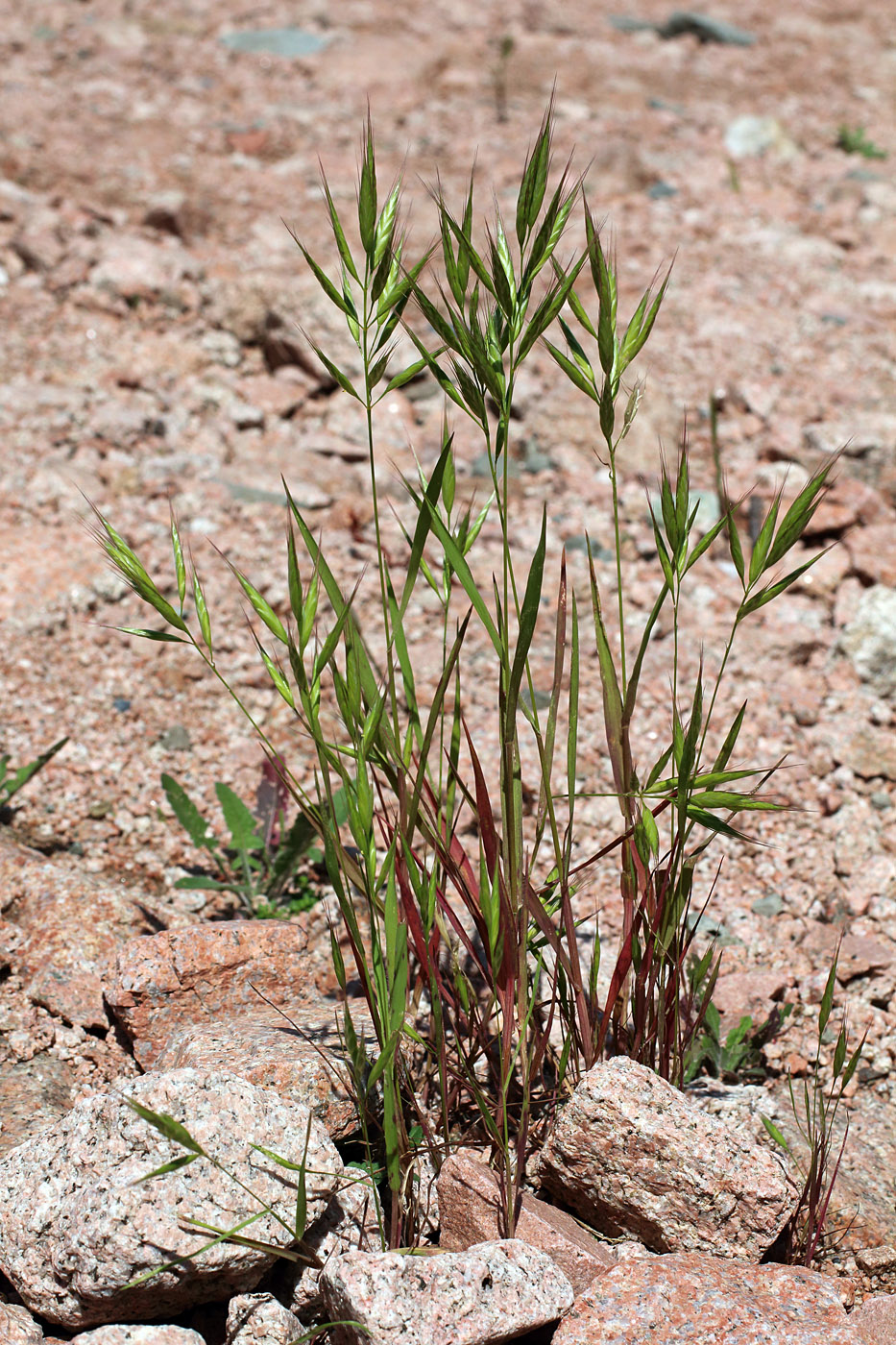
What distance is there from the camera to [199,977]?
1837 mm

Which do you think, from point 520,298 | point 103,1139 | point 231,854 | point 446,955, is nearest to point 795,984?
point 446,955

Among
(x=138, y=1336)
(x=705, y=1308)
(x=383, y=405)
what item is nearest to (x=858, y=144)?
(x=383, y=405)

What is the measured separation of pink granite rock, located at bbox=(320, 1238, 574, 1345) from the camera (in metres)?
1.31

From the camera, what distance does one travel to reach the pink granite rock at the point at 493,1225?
4.97ft

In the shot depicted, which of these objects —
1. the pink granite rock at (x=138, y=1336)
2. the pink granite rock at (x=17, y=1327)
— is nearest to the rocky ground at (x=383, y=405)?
the pink granite rock at (x=17, y=1327)

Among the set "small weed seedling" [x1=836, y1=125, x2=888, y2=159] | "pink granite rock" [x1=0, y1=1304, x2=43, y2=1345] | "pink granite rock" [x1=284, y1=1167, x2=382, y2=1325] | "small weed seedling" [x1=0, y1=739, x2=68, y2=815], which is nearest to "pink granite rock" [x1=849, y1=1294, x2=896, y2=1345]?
"pink granite rock" [x1=284, y1=1167, x2=382, y2=1325]

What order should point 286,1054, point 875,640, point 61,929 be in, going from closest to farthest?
point 286,1054 → point 61,929 → point 875,640

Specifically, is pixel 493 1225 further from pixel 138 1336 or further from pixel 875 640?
pixel 875 640

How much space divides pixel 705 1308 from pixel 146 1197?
2.34 ft

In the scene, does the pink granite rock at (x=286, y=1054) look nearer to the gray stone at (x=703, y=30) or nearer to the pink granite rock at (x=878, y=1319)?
the pink granite rock at (x=878, y=1319)

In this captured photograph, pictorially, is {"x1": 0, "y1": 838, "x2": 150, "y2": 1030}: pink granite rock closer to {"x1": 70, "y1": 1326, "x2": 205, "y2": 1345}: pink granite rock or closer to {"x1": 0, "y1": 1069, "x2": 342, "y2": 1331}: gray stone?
{"x1": 0, "y1": 1069, "x2": 342, "y2": 1331}: gray stone

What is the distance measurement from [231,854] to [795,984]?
1124 millimetres

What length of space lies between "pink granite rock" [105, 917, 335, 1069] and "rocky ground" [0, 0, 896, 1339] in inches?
3.8

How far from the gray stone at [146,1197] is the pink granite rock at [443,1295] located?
126 millimetres
